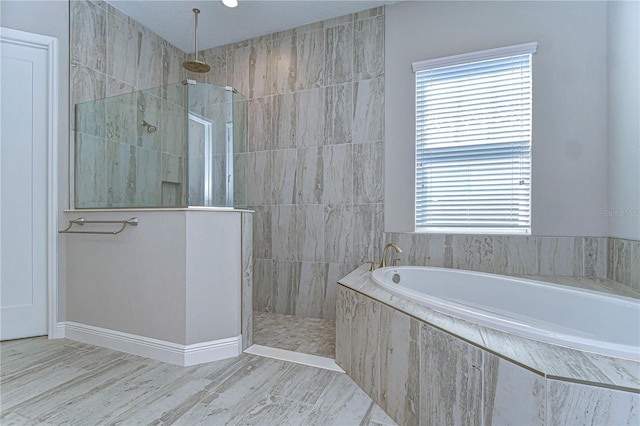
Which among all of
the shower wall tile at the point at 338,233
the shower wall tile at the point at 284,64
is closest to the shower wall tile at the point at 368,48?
the shower wall tile at the point at 284,64

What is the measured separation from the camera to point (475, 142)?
2332 millimetres

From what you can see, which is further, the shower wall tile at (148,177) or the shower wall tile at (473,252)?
the shower wall tile at (473,252)

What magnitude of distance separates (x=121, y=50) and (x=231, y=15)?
104 centimetres

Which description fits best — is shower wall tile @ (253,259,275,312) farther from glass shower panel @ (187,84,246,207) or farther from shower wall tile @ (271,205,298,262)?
glass shower panel @ (187,84,246,207)

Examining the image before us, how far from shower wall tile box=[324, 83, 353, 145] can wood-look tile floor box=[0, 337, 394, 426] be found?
186cm

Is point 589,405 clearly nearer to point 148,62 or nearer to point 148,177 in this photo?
point 148,177

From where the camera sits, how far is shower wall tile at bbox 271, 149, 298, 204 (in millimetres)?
2900

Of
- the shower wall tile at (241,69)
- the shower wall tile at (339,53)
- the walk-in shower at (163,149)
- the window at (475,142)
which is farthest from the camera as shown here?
the shower wall tile at (241,69)

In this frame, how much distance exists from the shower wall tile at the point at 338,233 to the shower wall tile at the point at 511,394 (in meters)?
1.76

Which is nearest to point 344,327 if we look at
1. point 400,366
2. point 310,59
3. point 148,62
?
point 400,366

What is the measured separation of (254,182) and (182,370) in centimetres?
177

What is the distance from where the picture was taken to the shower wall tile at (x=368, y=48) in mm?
2611

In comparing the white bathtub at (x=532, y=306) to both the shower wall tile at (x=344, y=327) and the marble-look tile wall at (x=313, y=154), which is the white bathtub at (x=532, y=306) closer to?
the shower wall tile at (x=344, y=327)

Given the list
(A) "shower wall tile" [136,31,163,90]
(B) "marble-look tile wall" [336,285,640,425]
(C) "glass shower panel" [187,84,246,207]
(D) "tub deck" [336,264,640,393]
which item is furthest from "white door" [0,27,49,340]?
(D) "tub deck" [336,264,640,393]
